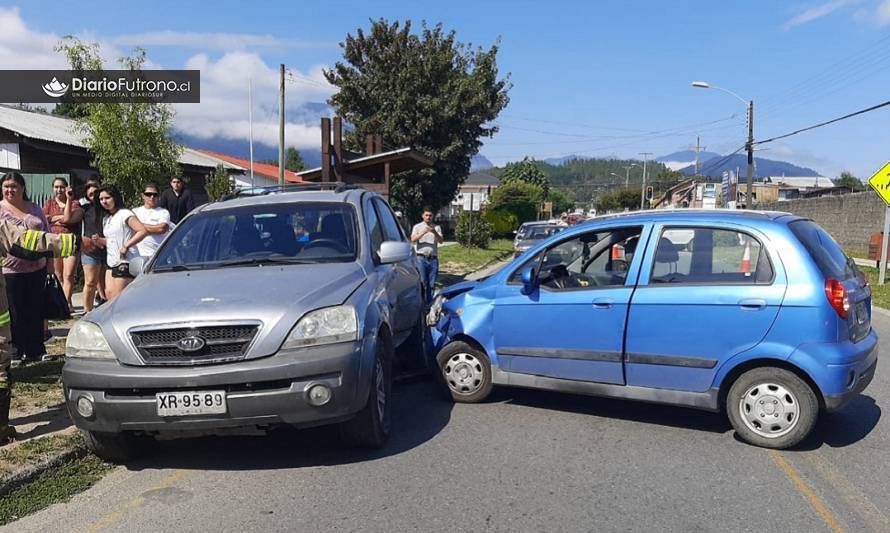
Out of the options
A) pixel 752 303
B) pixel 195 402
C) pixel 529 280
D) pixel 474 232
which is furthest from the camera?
pixel 474 232

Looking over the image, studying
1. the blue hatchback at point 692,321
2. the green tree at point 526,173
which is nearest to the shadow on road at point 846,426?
the blue hatchback at point 692,321

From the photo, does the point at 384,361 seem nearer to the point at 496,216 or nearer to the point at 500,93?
the point at 500,93

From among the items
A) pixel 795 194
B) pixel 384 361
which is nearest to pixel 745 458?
pixel 384 361

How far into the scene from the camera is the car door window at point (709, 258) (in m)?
5.15

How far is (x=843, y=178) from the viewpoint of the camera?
351 feet

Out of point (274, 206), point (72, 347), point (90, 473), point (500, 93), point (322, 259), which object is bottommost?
point (90, 473)

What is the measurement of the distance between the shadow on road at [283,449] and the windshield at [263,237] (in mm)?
1326

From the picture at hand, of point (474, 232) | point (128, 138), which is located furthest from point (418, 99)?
point (128, 138)

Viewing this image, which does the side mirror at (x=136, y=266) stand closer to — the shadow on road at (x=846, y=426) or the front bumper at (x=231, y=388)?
the front bumper at (x=231, y=388)

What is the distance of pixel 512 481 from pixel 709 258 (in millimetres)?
2247

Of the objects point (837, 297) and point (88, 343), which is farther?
point (837, 297)

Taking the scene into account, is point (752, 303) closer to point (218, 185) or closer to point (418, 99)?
point (218, 185)

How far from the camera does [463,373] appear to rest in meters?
6.32

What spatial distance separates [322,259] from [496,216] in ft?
144
